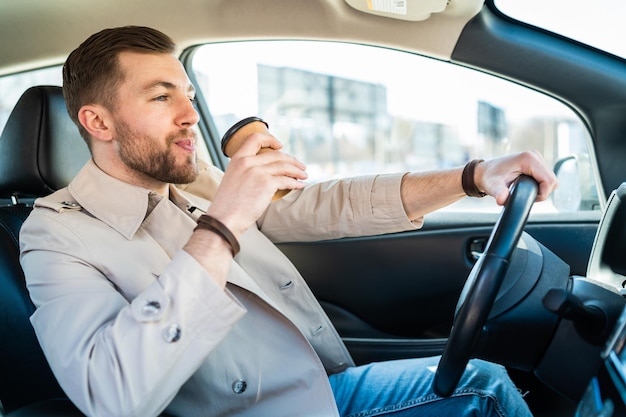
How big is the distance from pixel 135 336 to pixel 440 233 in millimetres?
1398

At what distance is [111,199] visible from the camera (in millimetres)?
1307

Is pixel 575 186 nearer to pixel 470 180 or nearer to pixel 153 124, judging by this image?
pixel 470 180

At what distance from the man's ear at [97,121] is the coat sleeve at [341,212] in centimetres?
48

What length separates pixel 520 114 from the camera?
2082 mm

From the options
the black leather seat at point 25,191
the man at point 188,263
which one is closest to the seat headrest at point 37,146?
the black leather seat at point 25,191

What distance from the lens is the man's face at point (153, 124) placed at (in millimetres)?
1380

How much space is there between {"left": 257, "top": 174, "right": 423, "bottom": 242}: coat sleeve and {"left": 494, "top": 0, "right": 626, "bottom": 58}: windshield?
0.67 meters

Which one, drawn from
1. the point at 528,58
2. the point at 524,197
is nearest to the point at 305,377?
the point at 524,197

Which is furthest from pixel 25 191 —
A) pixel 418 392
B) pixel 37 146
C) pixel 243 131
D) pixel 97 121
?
pixel 418 392

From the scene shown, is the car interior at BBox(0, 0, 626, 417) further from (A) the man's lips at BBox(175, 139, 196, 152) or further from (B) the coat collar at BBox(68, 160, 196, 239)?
(A) the man's lips at BBox(175, 139, 196, 152)

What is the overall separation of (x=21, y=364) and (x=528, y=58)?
5.22 ft

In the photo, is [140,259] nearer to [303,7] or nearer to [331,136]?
[303,7]

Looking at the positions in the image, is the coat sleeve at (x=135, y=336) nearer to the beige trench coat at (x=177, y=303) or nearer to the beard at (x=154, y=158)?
the beige trench coat at (x=177, y=303)

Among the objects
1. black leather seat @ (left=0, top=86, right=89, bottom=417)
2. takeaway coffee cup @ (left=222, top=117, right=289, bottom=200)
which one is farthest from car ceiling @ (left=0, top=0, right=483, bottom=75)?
takeaway coffee cup @ (left=222, top=117, right=289, bottom=200)
